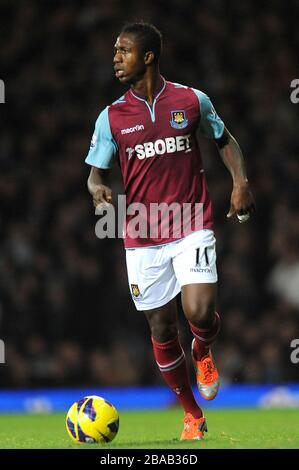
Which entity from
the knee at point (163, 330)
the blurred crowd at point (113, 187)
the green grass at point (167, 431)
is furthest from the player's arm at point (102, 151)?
the blurred crowd at point (113, 187)

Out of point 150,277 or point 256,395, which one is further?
point 256,395

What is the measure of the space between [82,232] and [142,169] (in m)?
7.62

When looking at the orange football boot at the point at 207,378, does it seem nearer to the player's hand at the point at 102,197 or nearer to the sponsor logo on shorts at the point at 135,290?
the sponsor logo on shorts at the point at 135,290

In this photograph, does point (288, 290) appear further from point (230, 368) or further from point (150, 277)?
point (150, 277)

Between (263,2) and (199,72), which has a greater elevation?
(263,2)

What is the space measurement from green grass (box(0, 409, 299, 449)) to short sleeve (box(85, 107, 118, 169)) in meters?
1.84

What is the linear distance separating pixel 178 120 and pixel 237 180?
551mm

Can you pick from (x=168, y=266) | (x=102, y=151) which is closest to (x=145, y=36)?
(x=102, y=151)

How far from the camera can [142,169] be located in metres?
7.04

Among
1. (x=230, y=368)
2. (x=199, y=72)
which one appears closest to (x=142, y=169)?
(x=230, y=368)

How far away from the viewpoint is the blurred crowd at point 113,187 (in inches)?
545

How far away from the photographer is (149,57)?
7.06m

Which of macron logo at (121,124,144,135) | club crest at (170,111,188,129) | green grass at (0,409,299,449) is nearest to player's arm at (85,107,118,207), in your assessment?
macron logo at (121,124,144,135)

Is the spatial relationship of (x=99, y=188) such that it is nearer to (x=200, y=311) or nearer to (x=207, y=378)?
(x=200, y=311)
